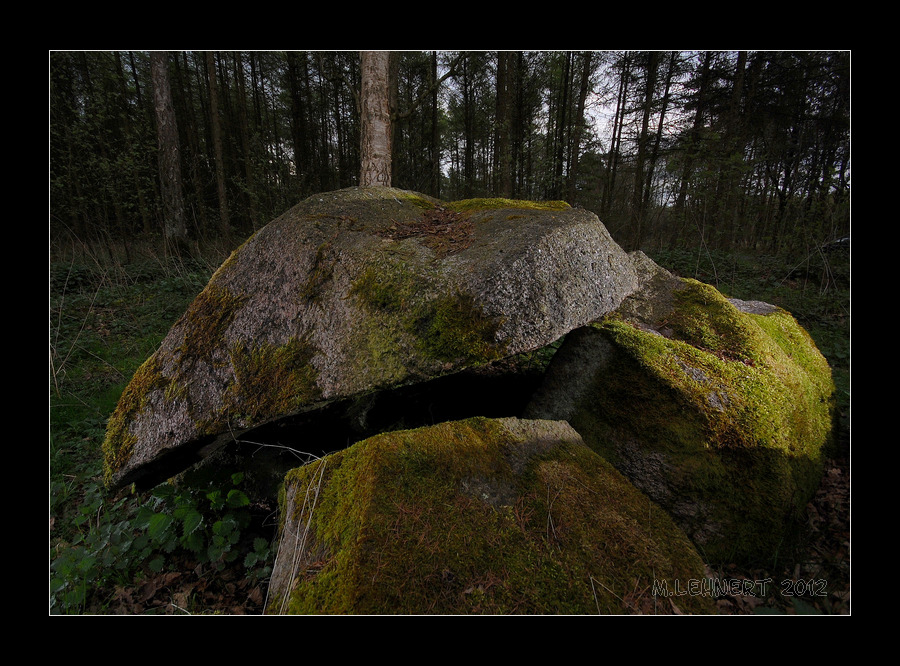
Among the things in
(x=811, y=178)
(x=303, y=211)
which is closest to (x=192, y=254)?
(x=303, y=211)

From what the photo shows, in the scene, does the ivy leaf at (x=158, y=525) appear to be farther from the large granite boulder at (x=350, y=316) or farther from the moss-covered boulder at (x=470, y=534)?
the moss-covered boulder at (x=470, y=534)

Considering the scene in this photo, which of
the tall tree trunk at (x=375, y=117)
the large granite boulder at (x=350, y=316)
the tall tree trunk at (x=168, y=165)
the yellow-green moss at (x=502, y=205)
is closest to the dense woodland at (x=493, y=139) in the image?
the tall tree trunk at (x=168, y=165)

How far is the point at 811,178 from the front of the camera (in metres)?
8.97

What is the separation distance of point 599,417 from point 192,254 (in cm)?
996

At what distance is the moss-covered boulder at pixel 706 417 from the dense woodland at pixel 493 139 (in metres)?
5.11

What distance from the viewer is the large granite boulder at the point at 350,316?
1.90 meters

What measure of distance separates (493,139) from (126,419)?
15004 millimetres

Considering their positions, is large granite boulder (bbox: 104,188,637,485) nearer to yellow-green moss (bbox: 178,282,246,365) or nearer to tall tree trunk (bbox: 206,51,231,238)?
yellow-green moss (bbox: 178,282,246,365)

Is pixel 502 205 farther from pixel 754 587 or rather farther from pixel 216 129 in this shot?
pixel 216 129

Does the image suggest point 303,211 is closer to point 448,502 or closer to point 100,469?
point 448,502

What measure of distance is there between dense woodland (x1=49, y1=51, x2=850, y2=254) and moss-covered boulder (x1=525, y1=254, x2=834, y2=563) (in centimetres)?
511

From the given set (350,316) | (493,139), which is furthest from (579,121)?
(350,316)

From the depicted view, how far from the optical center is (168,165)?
874cm

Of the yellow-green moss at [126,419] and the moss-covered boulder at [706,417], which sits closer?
the moss-covered boulder at [706,417]
